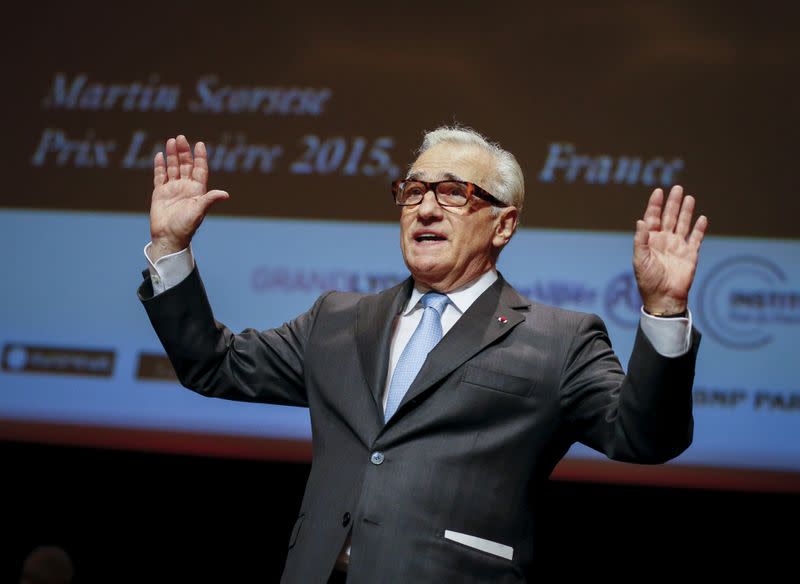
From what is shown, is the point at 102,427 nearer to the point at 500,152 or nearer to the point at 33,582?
the point at 33,582

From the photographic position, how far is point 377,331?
A: 2.00m

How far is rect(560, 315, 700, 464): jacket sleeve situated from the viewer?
164 cm

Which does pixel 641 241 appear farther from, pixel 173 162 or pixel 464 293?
pixel 173 162

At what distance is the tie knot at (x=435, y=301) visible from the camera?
6.72ft

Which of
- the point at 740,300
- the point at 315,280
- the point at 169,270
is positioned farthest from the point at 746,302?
the point at 169,270

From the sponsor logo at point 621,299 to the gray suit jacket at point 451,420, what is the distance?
1.53m

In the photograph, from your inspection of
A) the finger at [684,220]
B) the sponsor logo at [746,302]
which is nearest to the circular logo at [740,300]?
the sponsor logo at [746,302]

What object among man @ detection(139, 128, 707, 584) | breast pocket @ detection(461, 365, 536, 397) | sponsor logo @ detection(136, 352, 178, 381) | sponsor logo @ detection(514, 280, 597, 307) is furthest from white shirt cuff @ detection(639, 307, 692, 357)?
sponsor logo @ detection(136, 352, 178, 381)

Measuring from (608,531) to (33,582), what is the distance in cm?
209

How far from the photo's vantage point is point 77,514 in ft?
13.3

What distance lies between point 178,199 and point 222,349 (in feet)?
1.05

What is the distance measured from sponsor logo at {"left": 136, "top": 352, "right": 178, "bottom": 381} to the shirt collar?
180 cm

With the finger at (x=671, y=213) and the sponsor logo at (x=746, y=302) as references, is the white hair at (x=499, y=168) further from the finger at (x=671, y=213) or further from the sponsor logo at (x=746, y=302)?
the sponsor logo at (x=746, y=302)

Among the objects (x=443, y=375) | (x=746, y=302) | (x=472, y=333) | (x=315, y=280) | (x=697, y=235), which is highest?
(x=746, y=302)
